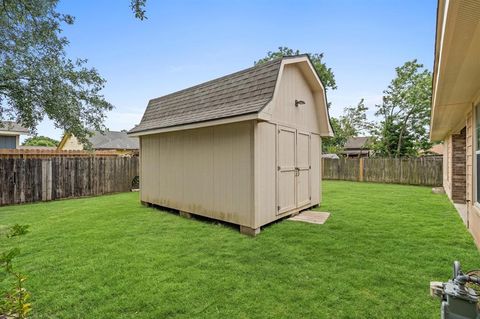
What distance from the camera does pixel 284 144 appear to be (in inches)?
221

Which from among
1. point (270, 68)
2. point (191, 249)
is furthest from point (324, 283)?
point (270, 68)

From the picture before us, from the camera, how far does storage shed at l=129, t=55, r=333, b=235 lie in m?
4.78

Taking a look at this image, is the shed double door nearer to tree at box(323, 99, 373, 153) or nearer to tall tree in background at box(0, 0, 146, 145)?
tall tree in background at box(0, 0, 146, 145)

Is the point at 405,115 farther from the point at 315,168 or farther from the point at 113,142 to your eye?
the point at 113,142

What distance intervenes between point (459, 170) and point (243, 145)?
7.59m

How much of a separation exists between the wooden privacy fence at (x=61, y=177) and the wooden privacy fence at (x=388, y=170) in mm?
11978

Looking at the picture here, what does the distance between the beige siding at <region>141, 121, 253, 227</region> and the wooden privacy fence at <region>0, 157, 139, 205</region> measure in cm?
426

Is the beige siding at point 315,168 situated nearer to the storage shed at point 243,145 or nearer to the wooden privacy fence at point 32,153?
the storage shed at point 243,145

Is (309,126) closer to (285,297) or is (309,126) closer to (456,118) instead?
(456,118)

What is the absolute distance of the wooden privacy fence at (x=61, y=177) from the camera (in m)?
8.16

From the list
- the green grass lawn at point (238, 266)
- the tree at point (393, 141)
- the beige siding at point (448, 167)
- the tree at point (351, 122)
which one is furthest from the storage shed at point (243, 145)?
the tree at point (351, 122)

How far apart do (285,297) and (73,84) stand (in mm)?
10794

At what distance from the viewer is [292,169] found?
5914mm

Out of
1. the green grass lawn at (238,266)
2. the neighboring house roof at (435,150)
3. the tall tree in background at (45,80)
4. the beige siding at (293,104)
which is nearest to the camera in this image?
the green grass lawn at (238,266)
